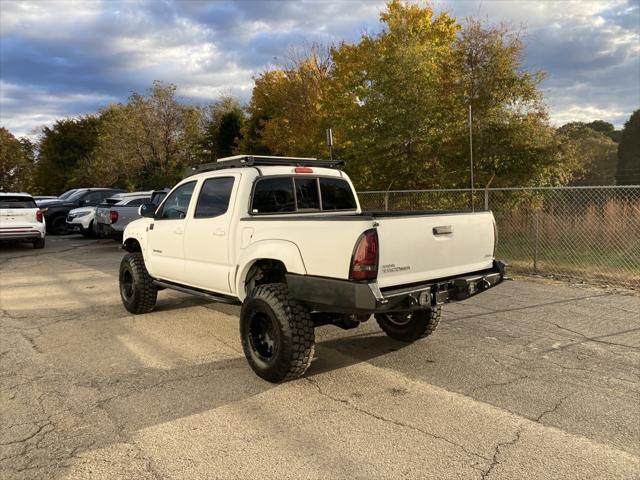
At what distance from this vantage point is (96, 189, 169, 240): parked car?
47.6ft

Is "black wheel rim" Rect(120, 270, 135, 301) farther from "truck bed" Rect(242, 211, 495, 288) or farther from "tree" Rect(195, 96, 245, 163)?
"tree" Rect(195, 96, 245, 163)

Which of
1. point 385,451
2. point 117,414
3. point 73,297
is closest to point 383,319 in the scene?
point 385,451

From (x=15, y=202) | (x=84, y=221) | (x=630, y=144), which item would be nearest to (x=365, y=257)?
(x=15, y=202)

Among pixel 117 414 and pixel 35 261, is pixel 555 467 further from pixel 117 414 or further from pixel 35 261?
pixel 35 261

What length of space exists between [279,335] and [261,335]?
19.6 inches

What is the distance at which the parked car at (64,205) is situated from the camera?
20312 mm

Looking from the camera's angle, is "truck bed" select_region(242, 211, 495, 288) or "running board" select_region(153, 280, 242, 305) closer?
"truck bed" select_region(242, 211, 495, 288)

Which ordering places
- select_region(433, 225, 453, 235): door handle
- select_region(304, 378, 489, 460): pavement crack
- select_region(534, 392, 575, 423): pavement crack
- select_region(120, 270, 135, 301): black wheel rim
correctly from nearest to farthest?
select_region(304, 378, 489, 460): pavement crack → select_region(534, 392, 575, 423): pavement crack → select_region(433, 225, 453, 235): door handle → select_region(120, 270, 135, 301): black wheel rim

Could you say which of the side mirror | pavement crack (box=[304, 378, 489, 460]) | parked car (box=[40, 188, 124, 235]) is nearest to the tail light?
pavement crack (box=[304, 378, 489, 460])

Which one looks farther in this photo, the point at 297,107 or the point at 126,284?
the point at 297,107

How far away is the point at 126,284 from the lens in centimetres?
717

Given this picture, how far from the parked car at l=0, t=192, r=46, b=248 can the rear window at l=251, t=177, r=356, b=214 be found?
12239mm

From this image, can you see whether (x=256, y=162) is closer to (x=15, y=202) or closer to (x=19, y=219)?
(x=19, y=219)

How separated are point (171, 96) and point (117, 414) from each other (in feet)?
100.0
